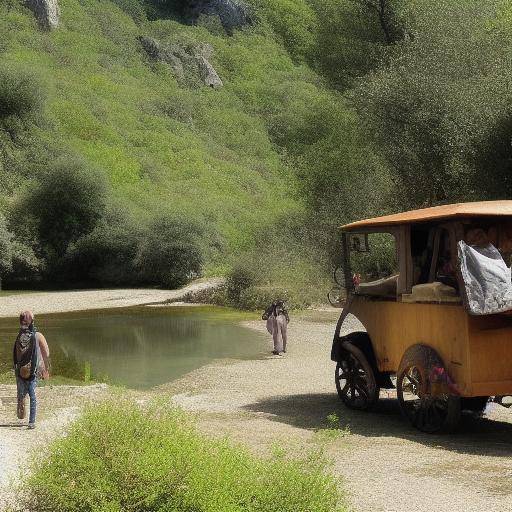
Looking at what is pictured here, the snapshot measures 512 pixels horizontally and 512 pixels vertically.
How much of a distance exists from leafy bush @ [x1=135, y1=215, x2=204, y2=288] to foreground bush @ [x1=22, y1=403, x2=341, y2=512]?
38746 mm

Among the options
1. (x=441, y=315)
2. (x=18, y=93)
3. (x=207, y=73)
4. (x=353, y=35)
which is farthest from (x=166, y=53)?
(x=441, y=315)

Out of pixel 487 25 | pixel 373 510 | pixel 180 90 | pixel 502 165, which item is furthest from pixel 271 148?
pixel 373 510

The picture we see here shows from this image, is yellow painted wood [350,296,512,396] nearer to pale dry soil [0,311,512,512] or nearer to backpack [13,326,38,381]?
pale dry soil [0,311,512,512]

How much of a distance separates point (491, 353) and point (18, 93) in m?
54.9

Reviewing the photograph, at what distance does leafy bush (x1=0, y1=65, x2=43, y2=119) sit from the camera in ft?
202

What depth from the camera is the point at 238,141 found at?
77.0 meters

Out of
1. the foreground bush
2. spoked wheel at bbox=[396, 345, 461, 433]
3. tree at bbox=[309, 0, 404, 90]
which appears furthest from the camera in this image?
tree at bbox=[309, 0, 404, 90]

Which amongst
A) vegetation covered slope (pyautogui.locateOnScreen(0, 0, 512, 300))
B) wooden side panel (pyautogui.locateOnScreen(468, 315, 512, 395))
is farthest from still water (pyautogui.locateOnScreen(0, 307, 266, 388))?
wooden side panel (pyautogui.locateOnScreen(468, 315, 512, 395))

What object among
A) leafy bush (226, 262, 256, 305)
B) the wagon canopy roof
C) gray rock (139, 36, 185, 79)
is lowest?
leafy bush (226, 262, 256, 305)

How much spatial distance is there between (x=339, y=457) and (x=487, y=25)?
101 feet

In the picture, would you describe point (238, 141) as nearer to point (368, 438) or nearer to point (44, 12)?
point (44, 12)

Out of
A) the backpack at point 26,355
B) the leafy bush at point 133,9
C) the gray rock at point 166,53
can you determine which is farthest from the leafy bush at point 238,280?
the leafy bush at point 133,9

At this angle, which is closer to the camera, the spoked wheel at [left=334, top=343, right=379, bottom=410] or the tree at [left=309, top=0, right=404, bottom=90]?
the spoked wheel at [left=334, top=343, right=379, bottom=410]

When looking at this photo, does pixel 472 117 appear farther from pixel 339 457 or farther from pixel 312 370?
pixel 339 457
